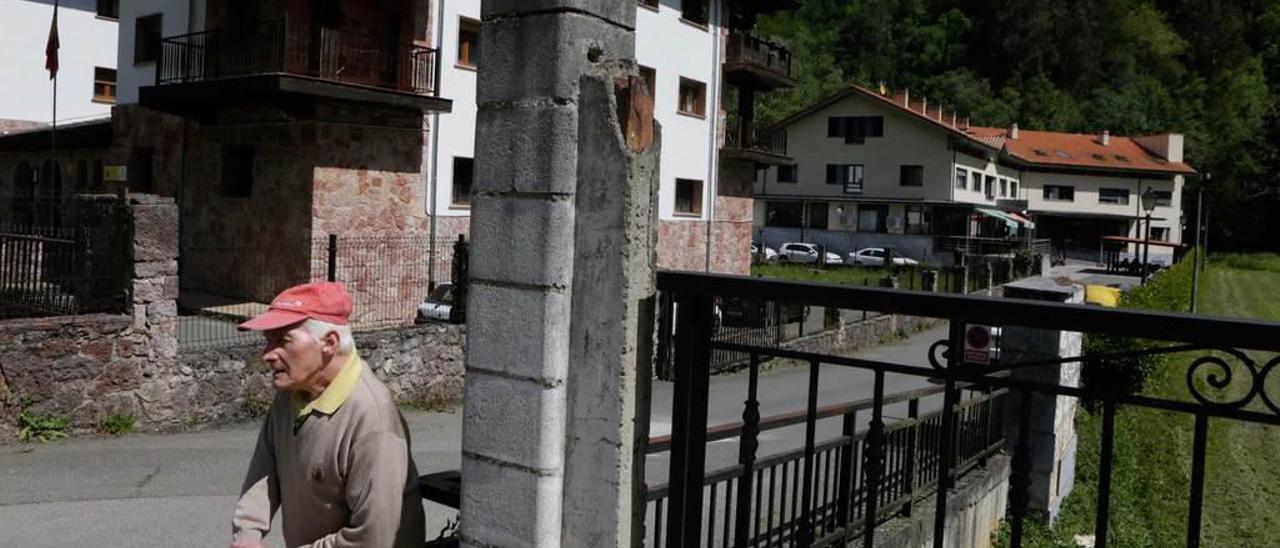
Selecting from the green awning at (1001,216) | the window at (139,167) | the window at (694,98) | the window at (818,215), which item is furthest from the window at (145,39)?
the green awning at (1001,216)

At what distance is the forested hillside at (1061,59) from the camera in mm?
77625

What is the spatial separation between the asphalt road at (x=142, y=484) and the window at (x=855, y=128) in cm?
4100

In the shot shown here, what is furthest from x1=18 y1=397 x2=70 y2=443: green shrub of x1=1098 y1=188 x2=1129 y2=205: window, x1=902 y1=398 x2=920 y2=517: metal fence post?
x1=1098 y1=188 x2=1129 y2=205: window

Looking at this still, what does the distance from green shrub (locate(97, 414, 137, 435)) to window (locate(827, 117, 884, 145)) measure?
44941 mm

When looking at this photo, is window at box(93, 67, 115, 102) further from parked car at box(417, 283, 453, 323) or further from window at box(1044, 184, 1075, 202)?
window at box(1044, 184, 1075, 202)

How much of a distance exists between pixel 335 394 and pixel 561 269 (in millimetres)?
844

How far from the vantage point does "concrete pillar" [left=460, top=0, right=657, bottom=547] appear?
3143 millimetres

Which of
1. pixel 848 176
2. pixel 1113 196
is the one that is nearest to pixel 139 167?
pixel 848 176

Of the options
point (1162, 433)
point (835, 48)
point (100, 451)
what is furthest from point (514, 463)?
point (835, 48)

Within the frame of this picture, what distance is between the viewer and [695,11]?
28.1m

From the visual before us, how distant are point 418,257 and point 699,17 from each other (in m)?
15.4

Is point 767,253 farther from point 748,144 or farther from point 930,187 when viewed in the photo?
point 748,144

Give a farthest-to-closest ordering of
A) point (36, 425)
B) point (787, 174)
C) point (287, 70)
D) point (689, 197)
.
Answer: point (787, 174), point (689, 197), point (287, 70), point (36, 425)

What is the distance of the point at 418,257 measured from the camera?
15836 millimetres
